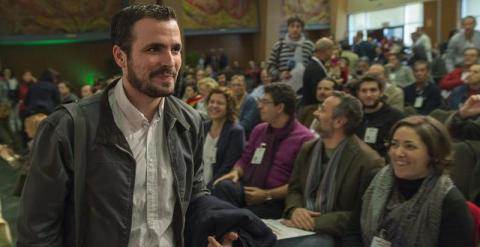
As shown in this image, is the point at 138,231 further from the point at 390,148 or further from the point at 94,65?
the point at 94,65

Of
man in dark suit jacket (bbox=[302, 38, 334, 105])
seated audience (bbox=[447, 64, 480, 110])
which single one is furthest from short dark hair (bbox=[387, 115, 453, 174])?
man in dark suit jacket (bbox=[302, 38, 334, 105])

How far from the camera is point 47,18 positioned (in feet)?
43.8

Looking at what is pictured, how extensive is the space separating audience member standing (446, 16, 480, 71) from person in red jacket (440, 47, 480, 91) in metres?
0.44

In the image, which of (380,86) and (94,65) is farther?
(94,65)

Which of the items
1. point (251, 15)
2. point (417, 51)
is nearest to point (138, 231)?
point (417, 51)

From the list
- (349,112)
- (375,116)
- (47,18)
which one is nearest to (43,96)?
(375,116)

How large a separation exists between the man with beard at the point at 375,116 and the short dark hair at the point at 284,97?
570 millimetres

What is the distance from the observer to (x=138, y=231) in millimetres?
1437

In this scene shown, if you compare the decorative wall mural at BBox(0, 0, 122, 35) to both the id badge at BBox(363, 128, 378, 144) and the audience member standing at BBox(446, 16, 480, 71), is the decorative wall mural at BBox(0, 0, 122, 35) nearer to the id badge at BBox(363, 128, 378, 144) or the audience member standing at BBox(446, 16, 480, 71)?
the audience member standing at BBox(446, 16, 480, 71)

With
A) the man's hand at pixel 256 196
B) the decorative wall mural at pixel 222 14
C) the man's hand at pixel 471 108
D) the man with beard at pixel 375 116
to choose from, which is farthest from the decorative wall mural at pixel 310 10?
the man's hand at pixel 256 196

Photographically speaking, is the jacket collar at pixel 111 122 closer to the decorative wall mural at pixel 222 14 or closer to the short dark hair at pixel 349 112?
the short dark hair at pixel 349 112

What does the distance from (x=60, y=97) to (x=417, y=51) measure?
649cm

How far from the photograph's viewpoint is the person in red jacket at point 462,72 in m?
5.75

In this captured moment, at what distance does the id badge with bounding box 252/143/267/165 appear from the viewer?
→ 3475 mm
